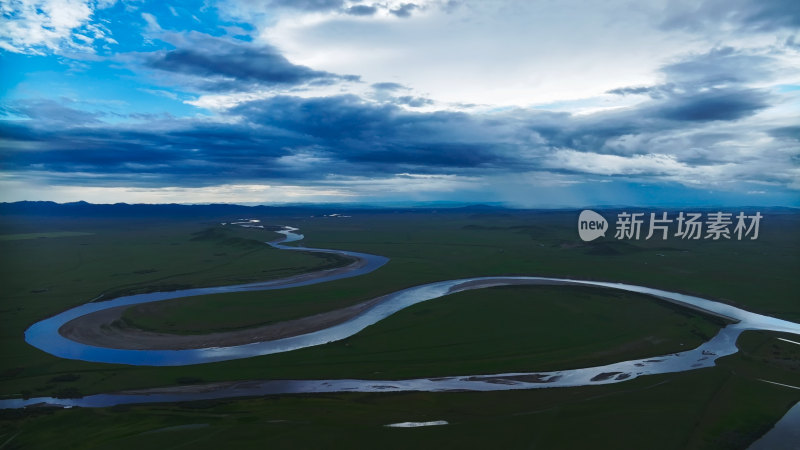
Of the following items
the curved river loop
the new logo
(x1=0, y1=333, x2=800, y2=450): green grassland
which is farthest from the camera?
the new logo

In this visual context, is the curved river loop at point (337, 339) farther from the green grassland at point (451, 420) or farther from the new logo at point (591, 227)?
the new logo at point (591, 227)

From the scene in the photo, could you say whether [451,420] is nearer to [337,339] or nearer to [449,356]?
[449,356]

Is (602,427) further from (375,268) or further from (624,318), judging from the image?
(375,268)

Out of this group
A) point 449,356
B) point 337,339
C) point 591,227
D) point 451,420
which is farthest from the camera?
point 591,227

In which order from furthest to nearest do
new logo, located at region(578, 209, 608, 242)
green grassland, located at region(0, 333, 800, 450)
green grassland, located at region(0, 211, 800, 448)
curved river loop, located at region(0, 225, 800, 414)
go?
new logo, located at region(578, 209, 608, 242) → curved river loop, located at region(0, 225, 800, 414) → green grassland, located at region(0, 211, 800, 448) → green grassland, located at region(0, 333, 800, 450)

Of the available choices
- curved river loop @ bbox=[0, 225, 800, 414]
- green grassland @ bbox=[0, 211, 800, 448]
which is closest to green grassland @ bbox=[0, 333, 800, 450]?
green grassland @ bbox=[0, 211, 800, 448]

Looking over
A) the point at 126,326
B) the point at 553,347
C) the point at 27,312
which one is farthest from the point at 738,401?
the point at 27,312

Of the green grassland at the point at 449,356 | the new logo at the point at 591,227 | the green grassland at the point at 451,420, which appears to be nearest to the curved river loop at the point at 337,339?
the green grassland at the point at 449,356

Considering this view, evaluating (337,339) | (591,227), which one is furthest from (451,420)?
(591,227)

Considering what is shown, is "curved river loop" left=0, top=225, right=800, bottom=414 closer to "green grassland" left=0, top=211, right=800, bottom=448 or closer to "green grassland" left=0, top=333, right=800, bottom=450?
"green grassland" left=0, top=211, right=800, bottom=448
